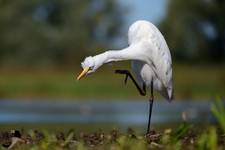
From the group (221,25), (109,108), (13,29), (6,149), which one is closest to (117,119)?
(109,108)

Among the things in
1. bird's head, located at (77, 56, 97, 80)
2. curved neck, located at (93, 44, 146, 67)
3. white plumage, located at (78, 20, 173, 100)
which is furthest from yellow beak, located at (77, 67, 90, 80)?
white plumage, located at (78, 20, 173, 100)

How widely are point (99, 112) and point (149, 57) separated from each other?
15155 mm

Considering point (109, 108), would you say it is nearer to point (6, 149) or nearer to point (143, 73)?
point (143, 73)

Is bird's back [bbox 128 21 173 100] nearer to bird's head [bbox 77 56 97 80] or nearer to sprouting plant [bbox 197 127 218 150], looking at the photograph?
bird's head [bbox 77 56 97 80]

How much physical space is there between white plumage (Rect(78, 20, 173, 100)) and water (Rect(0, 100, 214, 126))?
27.6 ft

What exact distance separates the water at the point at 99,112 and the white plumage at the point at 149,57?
8.41 m

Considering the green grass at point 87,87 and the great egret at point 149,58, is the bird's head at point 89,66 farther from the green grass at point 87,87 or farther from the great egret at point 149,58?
the green grass at point 87,87

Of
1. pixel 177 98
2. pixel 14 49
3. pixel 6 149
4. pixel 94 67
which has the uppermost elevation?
pixel 14 49

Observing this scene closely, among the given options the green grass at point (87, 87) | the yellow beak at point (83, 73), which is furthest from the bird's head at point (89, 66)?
the green grass at point (87, 87)

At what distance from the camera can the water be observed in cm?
2189

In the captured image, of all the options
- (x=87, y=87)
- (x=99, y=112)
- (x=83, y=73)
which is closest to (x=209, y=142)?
(x=83, y=73)

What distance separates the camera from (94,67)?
32.7 ft

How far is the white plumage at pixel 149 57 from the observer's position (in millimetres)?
11234

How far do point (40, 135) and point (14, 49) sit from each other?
3752 cm
